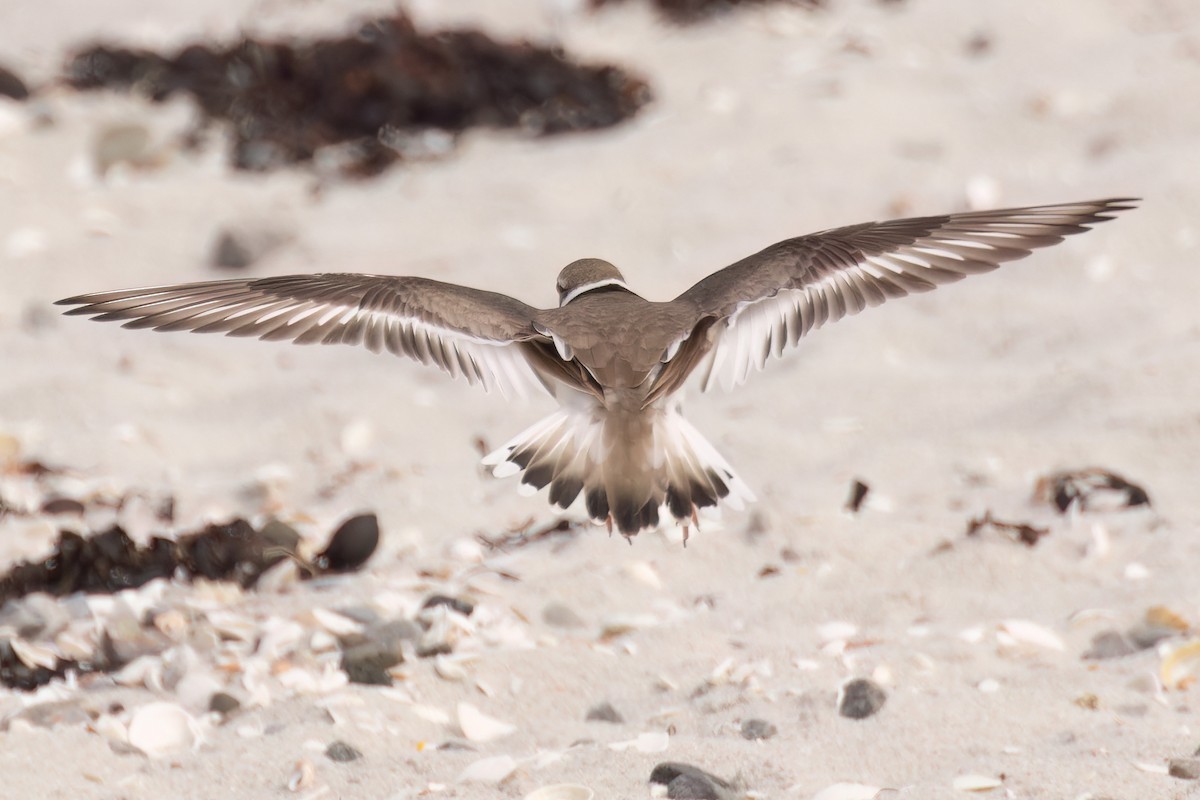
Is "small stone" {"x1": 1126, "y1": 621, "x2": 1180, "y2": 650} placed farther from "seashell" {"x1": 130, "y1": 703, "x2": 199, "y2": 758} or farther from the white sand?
"seashell" {"x1": 130, "y1": 703, "x2": 199, "y2": 758}

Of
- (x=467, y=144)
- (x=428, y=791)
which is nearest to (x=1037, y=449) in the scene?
(x=428, y=791)

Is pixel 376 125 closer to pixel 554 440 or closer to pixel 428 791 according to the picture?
pixel 554 440

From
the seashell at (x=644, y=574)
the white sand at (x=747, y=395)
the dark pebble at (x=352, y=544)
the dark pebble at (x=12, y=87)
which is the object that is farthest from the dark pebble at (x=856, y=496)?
the dark pebble at (x=12, y=87)

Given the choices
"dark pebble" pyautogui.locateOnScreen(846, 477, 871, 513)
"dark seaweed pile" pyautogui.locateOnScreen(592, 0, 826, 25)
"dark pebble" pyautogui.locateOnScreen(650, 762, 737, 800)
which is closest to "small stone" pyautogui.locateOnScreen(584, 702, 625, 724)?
"dark pebble" pyautogui.locateOnScreen(650, 762, 737, 800)

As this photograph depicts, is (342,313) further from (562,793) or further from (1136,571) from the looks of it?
(1136,571)

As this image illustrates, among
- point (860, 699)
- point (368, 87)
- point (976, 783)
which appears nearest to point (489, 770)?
point (860, 699)

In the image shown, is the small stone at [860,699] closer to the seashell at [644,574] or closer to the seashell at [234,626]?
the seashell at [644,574]
